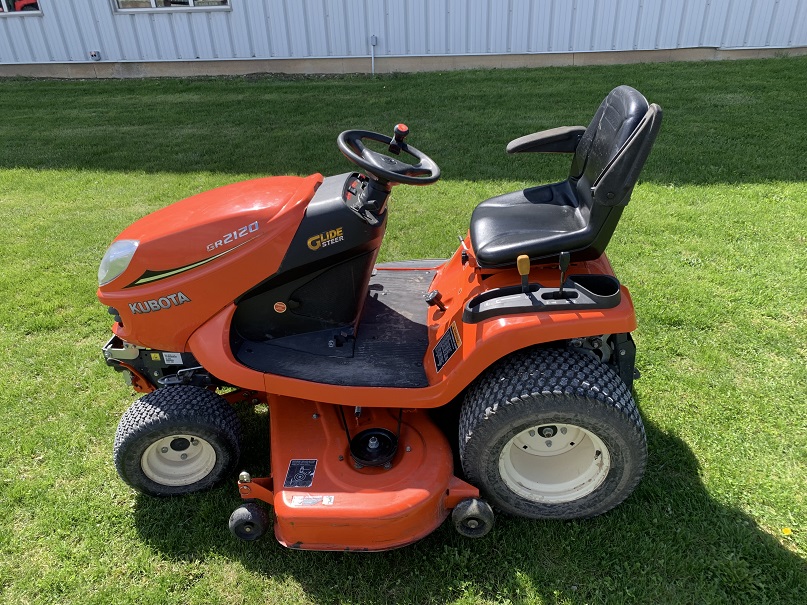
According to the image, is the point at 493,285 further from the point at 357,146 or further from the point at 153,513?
the point at 153,513

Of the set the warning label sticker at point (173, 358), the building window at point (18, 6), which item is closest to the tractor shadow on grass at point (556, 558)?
the warning label sticker at point (173, 358)

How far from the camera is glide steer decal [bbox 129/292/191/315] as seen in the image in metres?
2.25

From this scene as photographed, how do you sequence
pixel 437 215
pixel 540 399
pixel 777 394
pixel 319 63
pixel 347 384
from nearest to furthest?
1. pixel 540 399
2. pixel 347 384
3. pixel 777 394
4. pixel 437 215
5. pixel 319 63

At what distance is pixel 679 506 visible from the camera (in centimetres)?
239

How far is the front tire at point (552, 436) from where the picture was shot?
208 cm

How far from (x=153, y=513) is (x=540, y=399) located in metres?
1.63

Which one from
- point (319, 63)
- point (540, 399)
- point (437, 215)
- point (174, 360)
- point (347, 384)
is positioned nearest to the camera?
point (540, 399)

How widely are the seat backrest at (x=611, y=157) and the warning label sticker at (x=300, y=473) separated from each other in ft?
4.35

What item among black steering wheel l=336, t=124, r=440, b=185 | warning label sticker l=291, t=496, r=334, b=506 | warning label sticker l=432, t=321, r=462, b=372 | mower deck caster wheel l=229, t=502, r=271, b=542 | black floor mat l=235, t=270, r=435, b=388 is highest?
black steering wheel l=336, t=124, r=440, b=185

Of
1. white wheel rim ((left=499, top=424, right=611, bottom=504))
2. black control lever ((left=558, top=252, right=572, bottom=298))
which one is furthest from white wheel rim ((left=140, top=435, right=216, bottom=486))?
black control lever ((left=558, top=252, right=572, bottom=298))

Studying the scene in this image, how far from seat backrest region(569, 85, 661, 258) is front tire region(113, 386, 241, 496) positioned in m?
1.60

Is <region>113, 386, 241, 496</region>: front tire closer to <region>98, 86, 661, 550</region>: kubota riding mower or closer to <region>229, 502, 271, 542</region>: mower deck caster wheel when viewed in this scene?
<region>98, 86, 661, 550</region>: kubota riding mower

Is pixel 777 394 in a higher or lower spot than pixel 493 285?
lower

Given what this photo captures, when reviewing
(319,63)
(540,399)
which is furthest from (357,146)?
(319,63)
